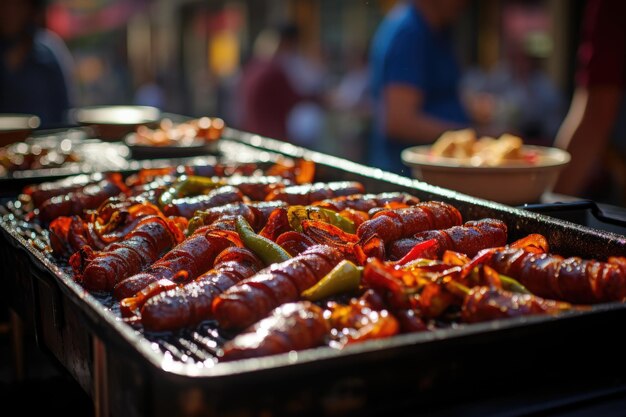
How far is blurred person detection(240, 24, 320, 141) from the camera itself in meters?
9.45

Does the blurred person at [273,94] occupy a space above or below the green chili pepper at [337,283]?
below

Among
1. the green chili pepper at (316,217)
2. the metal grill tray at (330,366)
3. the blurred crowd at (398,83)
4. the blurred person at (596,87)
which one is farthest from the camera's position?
the blurred crowd at (398,83)

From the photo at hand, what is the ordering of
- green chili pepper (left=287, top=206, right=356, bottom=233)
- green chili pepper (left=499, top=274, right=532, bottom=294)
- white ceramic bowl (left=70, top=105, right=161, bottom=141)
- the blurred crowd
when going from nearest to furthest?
1. green chili pepper (left=499, top=274, right=532, bottom=294)
2. green chili pepper (left=287, top=206, right=356, bottom=233)
3. the blurred crowd
4. white ceramic bowl (left=70, top=105, right=161, bottom=141)

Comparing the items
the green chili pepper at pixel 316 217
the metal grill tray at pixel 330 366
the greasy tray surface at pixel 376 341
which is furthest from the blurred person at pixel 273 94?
the metal grill tray at pixel 330 366

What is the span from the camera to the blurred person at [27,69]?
6859 mm

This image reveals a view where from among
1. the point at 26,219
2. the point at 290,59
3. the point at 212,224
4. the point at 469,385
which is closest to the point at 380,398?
the point at 469,385

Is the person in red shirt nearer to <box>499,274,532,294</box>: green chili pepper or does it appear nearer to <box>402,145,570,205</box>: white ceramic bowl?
<box>402,145,570,205</box>: white ceramic bowl

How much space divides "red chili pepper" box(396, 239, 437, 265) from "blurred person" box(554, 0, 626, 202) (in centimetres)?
243

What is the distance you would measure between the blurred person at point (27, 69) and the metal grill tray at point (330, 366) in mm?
5370

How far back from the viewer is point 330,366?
146 cm

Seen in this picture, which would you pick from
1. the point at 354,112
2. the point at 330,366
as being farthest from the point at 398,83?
the point at 354,112

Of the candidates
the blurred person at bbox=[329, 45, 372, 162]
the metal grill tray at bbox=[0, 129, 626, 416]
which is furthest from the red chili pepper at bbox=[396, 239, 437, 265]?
the blurred person at bbox=[329, 45, 372, 162]

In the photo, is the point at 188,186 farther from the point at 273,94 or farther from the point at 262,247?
the point at 273,94

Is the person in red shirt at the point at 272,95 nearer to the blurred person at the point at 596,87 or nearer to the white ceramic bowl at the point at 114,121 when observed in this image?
the white ceramic bowl at the point at 114,121
